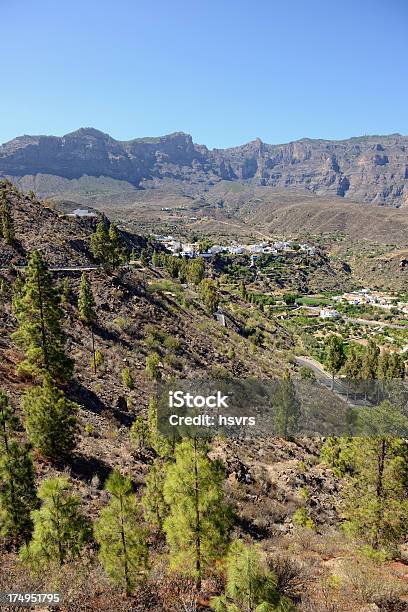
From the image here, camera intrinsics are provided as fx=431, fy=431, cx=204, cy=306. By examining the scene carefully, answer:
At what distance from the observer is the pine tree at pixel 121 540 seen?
12.0 metres

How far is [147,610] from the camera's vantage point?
11.2 m

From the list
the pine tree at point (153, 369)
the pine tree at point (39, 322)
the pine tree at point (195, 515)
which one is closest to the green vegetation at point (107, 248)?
the pine tree at point (153, 369)

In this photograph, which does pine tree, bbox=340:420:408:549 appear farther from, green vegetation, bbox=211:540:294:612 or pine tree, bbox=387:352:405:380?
pine tree, bbox=387:352:405:380

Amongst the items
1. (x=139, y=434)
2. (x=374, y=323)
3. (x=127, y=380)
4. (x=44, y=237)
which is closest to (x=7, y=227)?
(x=44, y=237)

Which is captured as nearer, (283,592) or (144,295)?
(283,592)

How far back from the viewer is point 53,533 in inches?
504

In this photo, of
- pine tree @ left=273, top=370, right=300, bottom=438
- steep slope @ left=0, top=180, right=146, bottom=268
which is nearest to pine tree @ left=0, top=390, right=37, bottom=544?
pine tree @ left=273, top=370, right=300, bottom=438

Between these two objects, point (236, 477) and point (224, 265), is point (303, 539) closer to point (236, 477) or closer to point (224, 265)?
point (236, 477)

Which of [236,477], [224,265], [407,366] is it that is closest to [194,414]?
[236,477]

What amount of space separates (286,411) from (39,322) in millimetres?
16890

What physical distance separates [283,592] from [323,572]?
2593 millimetres

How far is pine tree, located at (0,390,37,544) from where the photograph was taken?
14562 mm

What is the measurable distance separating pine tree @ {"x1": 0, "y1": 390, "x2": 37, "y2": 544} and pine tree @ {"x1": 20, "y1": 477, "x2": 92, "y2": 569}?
1.83 meters

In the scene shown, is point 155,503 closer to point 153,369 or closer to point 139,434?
point 139,434
